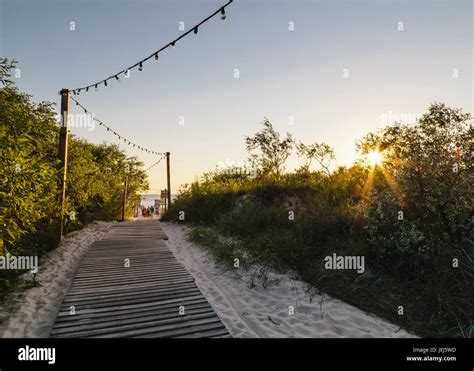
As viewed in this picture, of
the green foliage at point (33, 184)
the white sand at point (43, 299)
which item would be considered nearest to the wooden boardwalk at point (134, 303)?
the white sand at point (43, 299)

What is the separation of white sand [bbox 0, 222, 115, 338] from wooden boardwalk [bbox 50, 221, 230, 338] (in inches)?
13.5

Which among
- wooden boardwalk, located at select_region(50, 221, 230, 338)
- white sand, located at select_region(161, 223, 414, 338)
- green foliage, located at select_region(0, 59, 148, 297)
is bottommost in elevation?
white sand, located at select_region(161, 223, 414, 338)

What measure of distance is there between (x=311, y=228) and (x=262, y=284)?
8.06 ft

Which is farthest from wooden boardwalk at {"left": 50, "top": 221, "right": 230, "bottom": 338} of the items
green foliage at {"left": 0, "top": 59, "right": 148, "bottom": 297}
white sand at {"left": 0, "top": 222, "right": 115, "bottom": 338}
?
green foliage at {"left": 0, "top": 59, "right": 148, "bottom": 297}

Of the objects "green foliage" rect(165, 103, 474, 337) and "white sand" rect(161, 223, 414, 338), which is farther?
"green foliage" rect(165, 103, 474, 337)

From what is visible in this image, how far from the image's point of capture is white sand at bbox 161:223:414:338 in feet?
13.7

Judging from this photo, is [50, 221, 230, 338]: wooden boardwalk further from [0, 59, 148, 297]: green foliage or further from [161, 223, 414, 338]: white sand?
[0, 59, 148, 297]: green foliage

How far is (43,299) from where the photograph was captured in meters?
5.40

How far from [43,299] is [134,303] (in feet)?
6.64

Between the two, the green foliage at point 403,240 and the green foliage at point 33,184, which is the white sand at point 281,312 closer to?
the green foliage at point 403,240

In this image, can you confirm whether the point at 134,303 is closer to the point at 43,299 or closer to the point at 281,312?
the point at 43,299

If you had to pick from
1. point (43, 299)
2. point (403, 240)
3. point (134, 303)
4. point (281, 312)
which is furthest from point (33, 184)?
point (403, 240)
